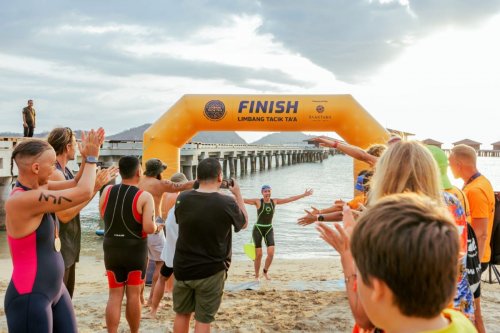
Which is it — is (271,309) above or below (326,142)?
below

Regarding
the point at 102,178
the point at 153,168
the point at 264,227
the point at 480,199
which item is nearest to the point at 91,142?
the point at 102,178

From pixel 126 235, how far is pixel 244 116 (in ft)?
17.4

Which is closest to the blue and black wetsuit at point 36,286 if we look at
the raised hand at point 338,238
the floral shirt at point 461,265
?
the raised hand at point 338,238

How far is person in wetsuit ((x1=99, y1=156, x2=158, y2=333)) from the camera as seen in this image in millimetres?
3906

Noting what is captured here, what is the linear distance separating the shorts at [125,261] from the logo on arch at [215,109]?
16.9 ft

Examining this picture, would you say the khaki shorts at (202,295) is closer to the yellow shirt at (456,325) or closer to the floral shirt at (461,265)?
the floral shirt at (461,265)

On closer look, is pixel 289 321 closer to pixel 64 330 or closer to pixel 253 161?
pixel 64 330

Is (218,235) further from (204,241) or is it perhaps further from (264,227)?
(264,227)

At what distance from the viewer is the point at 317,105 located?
8648 millimetres

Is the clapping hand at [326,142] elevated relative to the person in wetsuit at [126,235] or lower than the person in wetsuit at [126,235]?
elevated

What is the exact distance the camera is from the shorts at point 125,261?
391 centimetres

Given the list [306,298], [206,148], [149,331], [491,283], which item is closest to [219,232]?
[149,331]

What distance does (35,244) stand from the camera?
2.65 metres

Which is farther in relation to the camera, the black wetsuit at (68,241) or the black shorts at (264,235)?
the black shorts at (264,235)
